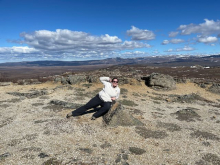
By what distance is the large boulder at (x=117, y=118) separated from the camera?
587 inches

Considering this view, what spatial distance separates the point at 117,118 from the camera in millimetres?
15062

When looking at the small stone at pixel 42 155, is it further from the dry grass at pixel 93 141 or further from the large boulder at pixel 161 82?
the large boulder at pixel 161 82

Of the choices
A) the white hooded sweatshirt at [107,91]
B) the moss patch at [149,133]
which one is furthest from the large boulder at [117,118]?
the white hooded sweatshirt at [107,91]

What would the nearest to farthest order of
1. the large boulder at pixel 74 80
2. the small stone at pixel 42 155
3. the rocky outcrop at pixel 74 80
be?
the small stone at pixel 42 155, the large boulder at pixel 74 80, the rocky outcrop at pixel 74 80

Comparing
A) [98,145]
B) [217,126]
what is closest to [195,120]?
[217,126]

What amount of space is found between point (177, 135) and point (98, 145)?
7.26 meters

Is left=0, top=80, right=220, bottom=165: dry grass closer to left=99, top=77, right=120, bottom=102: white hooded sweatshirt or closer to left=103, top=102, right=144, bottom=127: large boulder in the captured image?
left=103, top=102, right=144, bottom=127: large boulder

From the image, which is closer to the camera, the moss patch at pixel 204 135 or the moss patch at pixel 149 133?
the moss patch at pixel 149 133

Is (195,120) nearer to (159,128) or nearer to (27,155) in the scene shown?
(159,128)

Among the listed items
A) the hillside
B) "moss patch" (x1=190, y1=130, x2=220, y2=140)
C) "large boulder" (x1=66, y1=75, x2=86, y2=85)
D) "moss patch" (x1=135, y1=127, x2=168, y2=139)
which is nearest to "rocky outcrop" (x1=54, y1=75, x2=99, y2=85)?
"large boulder" (x1=66, y1=75, x2=86, y2=85)

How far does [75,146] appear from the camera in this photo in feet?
35.3

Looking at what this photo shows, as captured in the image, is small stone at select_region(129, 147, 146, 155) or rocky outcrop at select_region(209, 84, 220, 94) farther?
rocky outcrop at select_region(209, 84, 220, 94)

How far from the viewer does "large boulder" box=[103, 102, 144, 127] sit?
14.9 meters

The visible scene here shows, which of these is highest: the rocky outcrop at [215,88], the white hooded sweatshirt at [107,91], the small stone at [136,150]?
the white hooded sweatshirt at [107,91]
